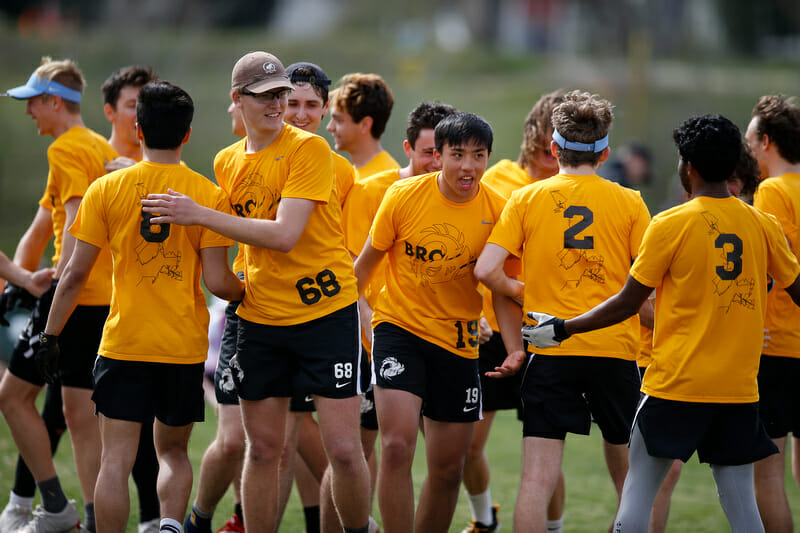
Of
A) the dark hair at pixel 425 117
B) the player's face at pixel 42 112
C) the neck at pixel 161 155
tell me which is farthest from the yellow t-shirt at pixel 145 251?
the player's face at pixel 42 112

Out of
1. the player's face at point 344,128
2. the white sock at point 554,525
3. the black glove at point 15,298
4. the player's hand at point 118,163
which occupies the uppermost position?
the player's face at point 344,128

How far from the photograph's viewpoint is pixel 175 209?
394 centimetres

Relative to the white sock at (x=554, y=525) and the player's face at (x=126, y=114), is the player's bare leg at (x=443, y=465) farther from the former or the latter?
the player's face at (x=126, y=114)

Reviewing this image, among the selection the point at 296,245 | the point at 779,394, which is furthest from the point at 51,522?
the point at 779,394

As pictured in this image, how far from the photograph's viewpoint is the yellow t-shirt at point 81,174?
5.36m

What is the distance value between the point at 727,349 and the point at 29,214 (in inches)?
748

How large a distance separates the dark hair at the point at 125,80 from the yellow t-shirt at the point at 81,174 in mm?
319

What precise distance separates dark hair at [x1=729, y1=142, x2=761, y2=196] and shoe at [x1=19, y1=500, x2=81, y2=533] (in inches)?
168

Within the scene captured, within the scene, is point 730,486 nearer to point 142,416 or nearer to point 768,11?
point 142,416

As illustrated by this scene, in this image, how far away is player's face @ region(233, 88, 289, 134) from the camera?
14.0 feet

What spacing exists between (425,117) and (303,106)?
26.9 inches

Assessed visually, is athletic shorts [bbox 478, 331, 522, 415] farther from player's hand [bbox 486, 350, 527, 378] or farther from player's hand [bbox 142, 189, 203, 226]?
player's hand [bbox 142, 189, 203, 226]

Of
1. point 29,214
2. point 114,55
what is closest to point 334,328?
point 29,214

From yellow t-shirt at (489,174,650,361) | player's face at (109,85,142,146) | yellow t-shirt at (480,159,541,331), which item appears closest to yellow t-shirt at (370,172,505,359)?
yellow t-shirt at (489,174,650,361)
